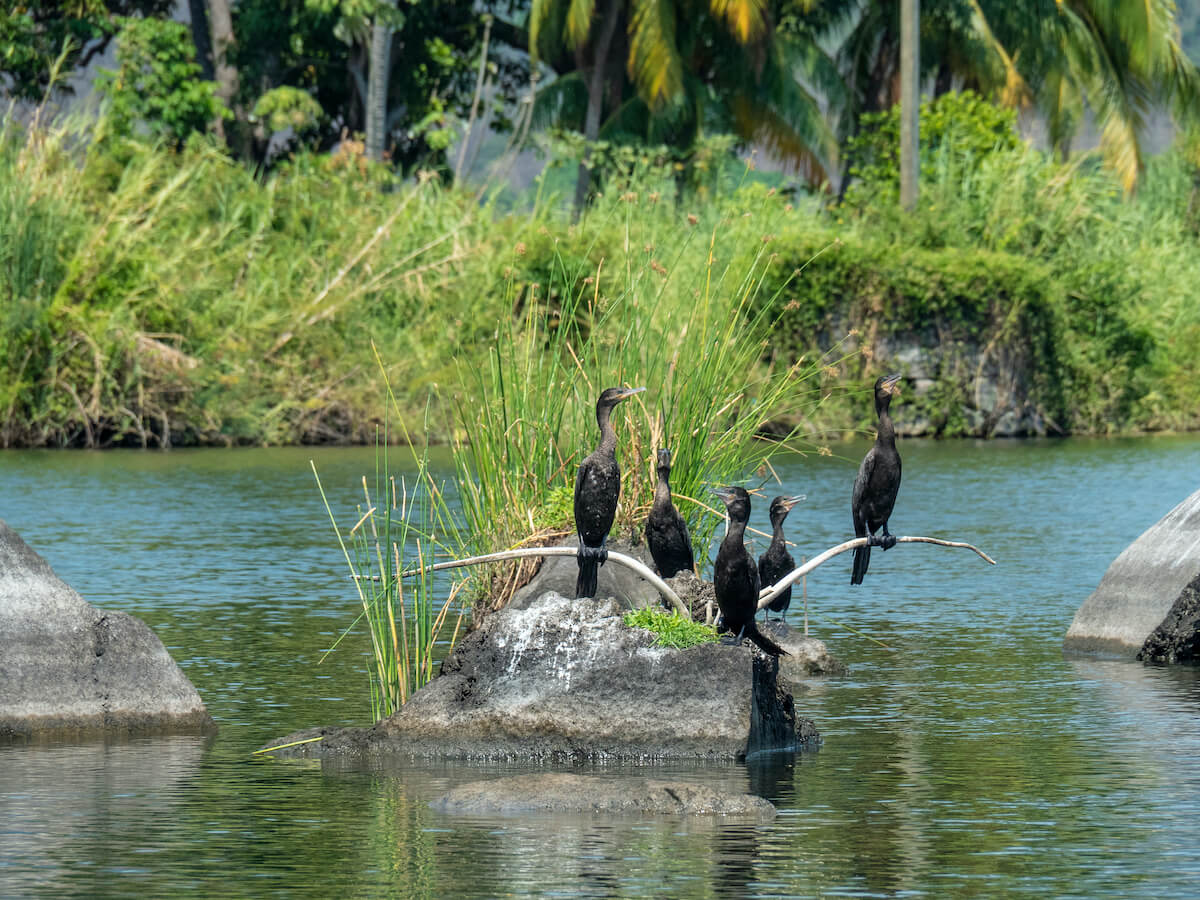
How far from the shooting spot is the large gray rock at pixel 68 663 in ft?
29.3

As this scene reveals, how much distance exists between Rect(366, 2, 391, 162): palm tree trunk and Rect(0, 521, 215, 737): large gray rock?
1145 inches

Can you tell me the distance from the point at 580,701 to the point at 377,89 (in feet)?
100

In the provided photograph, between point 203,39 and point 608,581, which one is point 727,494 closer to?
point 608,581

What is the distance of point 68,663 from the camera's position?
355 inches

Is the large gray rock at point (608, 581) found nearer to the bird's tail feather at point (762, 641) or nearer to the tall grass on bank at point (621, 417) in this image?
the tall grass on bank at point (621, 417)

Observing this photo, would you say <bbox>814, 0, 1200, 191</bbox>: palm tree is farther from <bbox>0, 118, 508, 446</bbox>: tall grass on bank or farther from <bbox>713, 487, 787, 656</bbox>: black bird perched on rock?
<bbox>713, 487, 787, 656</bbox>: black bird perched on rock

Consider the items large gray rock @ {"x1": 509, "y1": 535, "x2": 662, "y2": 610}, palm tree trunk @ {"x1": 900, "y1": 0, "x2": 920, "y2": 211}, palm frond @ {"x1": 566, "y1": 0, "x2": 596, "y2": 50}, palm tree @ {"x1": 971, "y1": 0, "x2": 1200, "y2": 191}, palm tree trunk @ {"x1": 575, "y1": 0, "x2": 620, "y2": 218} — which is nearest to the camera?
large gray rock @ {"x1": 509, "y1": 535, "x2": 662, "y2": 610}

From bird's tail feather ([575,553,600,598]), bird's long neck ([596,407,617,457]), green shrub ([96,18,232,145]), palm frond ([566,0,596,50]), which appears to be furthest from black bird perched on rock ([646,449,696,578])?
green shrub ([96,18,232,145])

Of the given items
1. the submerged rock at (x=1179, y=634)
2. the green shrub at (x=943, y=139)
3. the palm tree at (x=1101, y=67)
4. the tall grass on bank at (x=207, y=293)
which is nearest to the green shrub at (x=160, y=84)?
the tall grass on bank at (x=207, y=293)

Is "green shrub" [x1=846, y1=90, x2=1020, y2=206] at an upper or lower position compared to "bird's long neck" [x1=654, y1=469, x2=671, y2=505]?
upper

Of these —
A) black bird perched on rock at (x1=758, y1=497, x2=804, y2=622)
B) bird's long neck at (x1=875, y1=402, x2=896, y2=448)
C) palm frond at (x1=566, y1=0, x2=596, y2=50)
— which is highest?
palm frond at (x1=566, y1=0, x2=596, y2=50)

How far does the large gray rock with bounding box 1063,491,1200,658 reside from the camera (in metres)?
11.5

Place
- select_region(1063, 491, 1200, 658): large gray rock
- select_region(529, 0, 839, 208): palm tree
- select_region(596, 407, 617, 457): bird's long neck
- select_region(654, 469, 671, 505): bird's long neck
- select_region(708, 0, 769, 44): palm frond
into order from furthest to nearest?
select_region(529, 0, 839, 208): palm tree < select_region(708, 0, 769, 44): palm frond < select_region(1063, 491, 1200, 658): large gray rock < select_region(654, 469, 671, 505): bird's long neck < select_region(596, 407, 617, 457): bird's long neck

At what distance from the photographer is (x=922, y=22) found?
135 ft
